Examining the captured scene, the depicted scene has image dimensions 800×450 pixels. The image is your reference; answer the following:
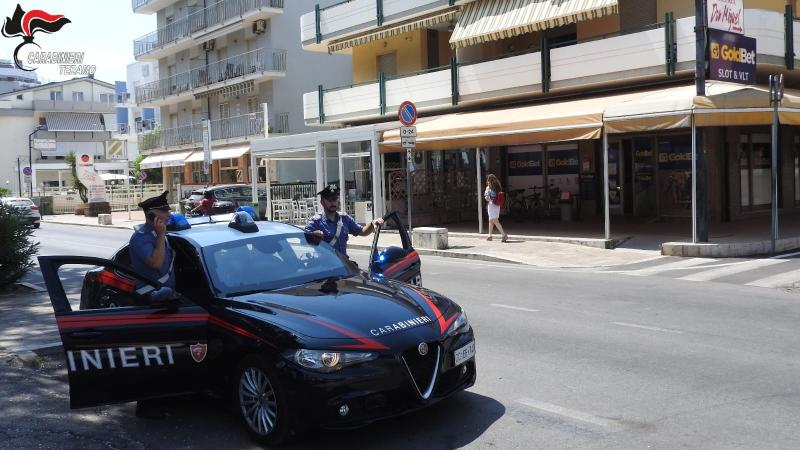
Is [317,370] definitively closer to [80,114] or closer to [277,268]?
[277,268]

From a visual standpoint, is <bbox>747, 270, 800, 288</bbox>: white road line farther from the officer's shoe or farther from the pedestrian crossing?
the officer's shoe

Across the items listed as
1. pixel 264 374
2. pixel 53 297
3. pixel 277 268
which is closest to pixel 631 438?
pixel 264 374

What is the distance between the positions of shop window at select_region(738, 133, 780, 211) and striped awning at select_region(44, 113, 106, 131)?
223ft

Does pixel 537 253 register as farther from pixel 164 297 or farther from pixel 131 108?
pixel 131 108

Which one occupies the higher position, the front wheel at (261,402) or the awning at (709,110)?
the awning at (709,110)

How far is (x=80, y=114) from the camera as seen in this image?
75688 millimetres

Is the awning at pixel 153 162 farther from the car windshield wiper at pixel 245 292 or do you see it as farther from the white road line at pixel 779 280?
the car windshield wiper at pixel 245 292

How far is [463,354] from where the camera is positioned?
5324 mm

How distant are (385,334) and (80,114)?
78.4 m

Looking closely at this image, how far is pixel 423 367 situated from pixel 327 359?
0.67m

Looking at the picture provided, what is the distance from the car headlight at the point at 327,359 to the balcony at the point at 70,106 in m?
76.7

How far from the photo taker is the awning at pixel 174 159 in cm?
4488

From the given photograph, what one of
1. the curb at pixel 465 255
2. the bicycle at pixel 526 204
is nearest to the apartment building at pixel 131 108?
the bicycle at pixel 526 204

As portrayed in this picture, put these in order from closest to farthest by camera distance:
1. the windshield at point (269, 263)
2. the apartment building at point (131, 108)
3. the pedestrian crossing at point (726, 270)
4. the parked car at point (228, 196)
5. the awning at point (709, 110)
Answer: the windshield at point (269, 263)
the pedestrian crossing at point (726, 270)
the awning at point (709, 110)
the parked car at point (228, 196)
the apartment building at point (131, 108)
